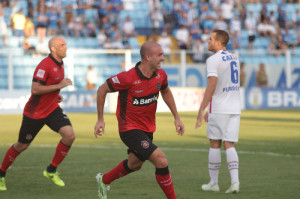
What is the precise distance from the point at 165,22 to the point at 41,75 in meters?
22.4

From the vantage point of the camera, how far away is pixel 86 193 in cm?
877

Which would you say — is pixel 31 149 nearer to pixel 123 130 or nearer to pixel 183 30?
pixel 123 130

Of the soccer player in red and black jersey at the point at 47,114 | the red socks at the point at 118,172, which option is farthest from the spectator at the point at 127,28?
the red socks at the point at 118,172

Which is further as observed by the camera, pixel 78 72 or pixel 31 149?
pixel 78 72

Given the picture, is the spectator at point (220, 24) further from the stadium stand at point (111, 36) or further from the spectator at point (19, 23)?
the spectator at point (19, 23)

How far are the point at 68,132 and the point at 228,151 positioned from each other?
230cm

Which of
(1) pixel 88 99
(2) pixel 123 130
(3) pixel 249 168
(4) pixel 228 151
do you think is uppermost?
(2) pixel 123 130

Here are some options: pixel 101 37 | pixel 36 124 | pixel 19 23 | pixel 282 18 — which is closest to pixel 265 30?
pixel 282 18

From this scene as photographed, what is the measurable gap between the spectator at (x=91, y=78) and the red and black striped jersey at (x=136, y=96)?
18.8 meters

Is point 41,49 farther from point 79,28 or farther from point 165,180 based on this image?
point 165,180

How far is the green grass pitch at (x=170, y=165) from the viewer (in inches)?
348

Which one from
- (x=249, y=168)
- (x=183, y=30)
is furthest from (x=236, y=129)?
(x=183, y=30)

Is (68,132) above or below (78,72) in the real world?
above

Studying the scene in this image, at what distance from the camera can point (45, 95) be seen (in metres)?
9.64
